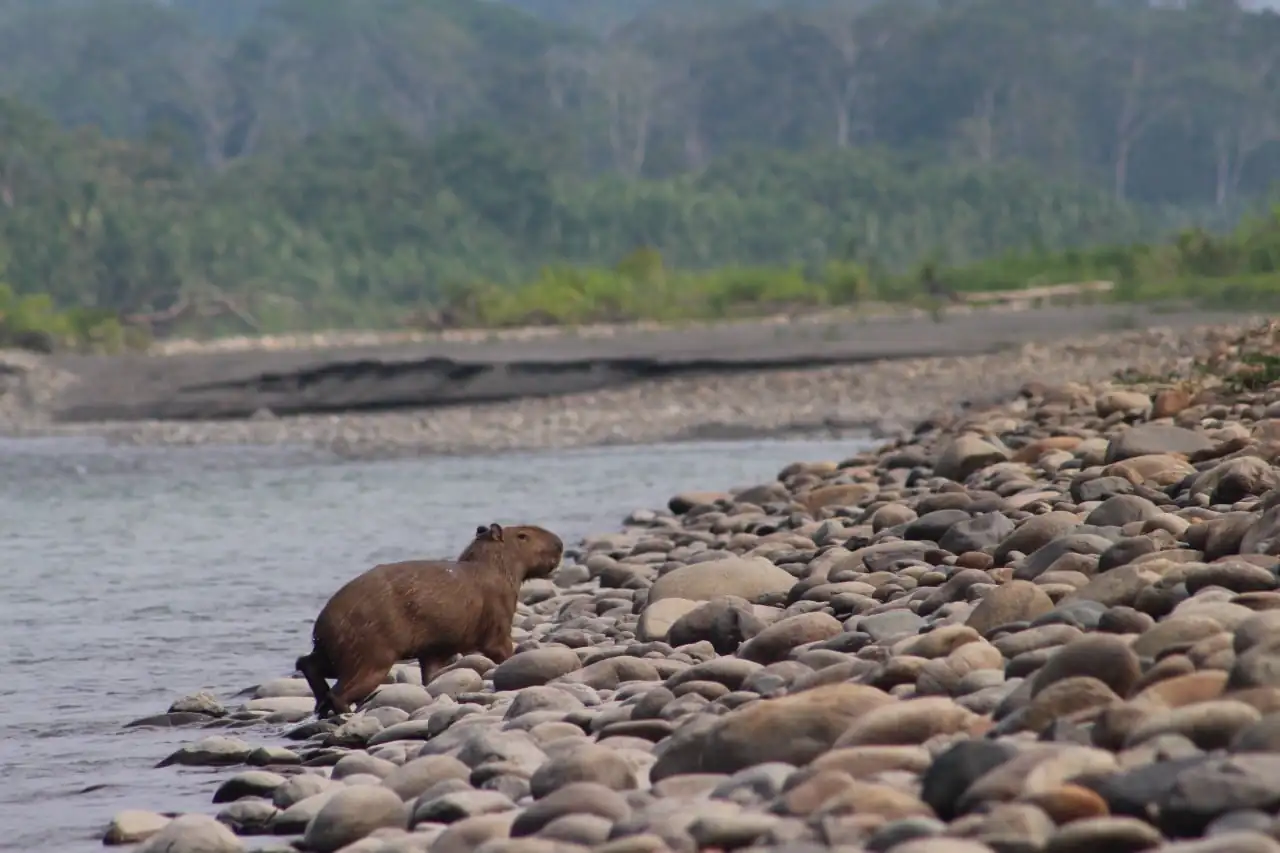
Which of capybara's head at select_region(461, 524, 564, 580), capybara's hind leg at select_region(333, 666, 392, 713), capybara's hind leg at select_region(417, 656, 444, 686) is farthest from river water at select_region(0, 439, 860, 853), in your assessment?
capybara's head at select_region(461, 524, 564, 580)

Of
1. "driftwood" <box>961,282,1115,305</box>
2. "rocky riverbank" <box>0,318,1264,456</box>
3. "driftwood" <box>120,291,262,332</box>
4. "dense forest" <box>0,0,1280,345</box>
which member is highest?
"dense forest" <box>0,0,1280,345</box>

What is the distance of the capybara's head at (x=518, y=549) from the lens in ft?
26.8

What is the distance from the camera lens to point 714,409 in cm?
2870

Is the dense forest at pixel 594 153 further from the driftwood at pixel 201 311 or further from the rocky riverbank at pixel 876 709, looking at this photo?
the rocky riverbank at pixel 876 709

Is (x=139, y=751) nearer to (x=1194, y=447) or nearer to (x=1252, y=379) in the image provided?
(x=1194, y=447)

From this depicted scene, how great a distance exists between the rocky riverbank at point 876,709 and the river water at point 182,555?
36 centimetres

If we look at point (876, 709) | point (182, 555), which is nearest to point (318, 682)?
point (876, 709)

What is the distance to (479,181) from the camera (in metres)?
78.0

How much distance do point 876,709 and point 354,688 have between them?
8.50ft

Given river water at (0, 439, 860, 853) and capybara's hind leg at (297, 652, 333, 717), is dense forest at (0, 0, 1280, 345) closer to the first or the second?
river water at (0, 439, 860, 853)

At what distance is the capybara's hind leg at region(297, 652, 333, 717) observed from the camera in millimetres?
6906

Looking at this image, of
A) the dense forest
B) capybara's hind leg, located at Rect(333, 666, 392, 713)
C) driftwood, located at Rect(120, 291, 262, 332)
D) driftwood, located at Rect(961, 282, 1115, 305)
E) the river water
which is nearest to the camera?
the river water

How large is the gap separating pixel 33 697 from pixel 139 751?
4.93 ft

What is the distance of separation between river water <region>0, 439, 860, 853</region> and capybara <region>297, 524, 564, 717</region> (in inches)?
21.3
